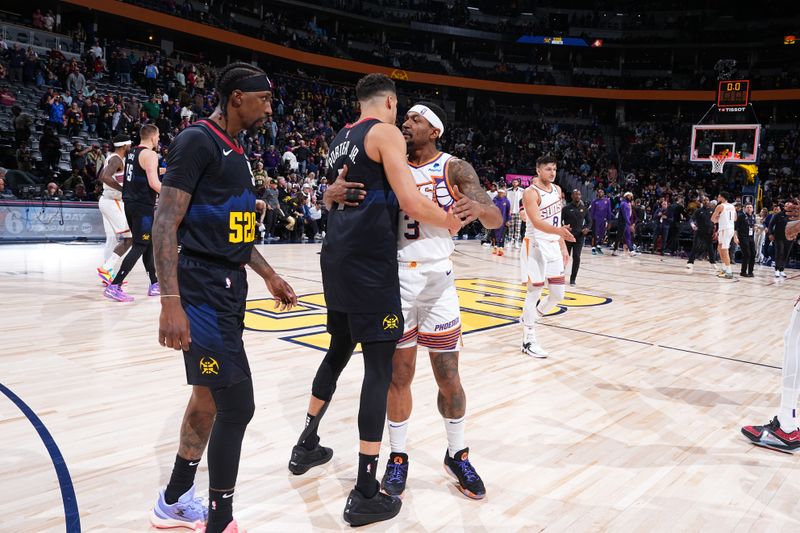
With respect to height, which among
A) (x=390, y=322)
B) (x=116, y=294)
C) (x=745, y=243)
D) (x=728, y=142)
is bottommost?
(x=116, y=294)

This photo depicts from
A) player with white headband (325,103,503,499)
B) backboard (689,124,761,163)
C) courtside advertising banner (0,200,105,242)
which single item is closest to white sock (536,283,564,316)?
player with white headband (325,103,503,499)

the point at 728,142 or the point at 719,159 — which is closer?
the point at 719,159

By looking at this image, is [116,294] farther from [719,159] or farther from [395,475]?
[719,159]

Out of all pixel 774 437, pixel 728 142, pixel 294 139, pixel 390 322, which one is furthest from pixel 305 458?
pixel 728 142

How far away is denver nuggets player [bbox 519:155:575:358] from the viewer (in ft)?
18.6

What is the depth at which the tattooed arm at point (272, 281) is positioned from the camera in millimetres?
2480

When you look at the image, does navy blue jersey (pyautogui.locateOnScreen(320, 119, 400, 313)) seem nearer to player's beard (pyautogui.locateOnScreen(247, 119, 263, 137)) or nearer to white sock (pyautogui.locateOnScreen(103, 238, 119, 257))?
player's beard (pyautogui.locateOnScreen(247, 119, 263, 137))

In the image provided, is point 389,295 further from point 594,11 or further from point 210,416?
point 594,11

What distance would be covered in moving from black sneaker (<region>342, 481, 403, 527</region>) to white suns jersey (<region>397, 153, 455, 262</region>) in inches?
42.1

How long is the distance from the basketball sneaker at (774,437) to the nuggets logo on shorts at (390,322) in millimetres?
2553

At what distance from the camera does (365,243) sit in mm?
2566

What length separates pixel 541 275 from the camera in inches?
233

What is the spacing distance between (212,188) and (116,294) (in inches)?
218

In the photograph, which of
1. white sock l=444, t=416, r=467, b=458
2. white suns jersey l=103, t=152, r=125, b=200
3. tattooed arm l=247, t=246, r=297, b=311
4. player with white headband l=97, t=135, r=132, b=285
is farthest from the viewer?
white suns jersey l=103, t=152, r=125, b=200
